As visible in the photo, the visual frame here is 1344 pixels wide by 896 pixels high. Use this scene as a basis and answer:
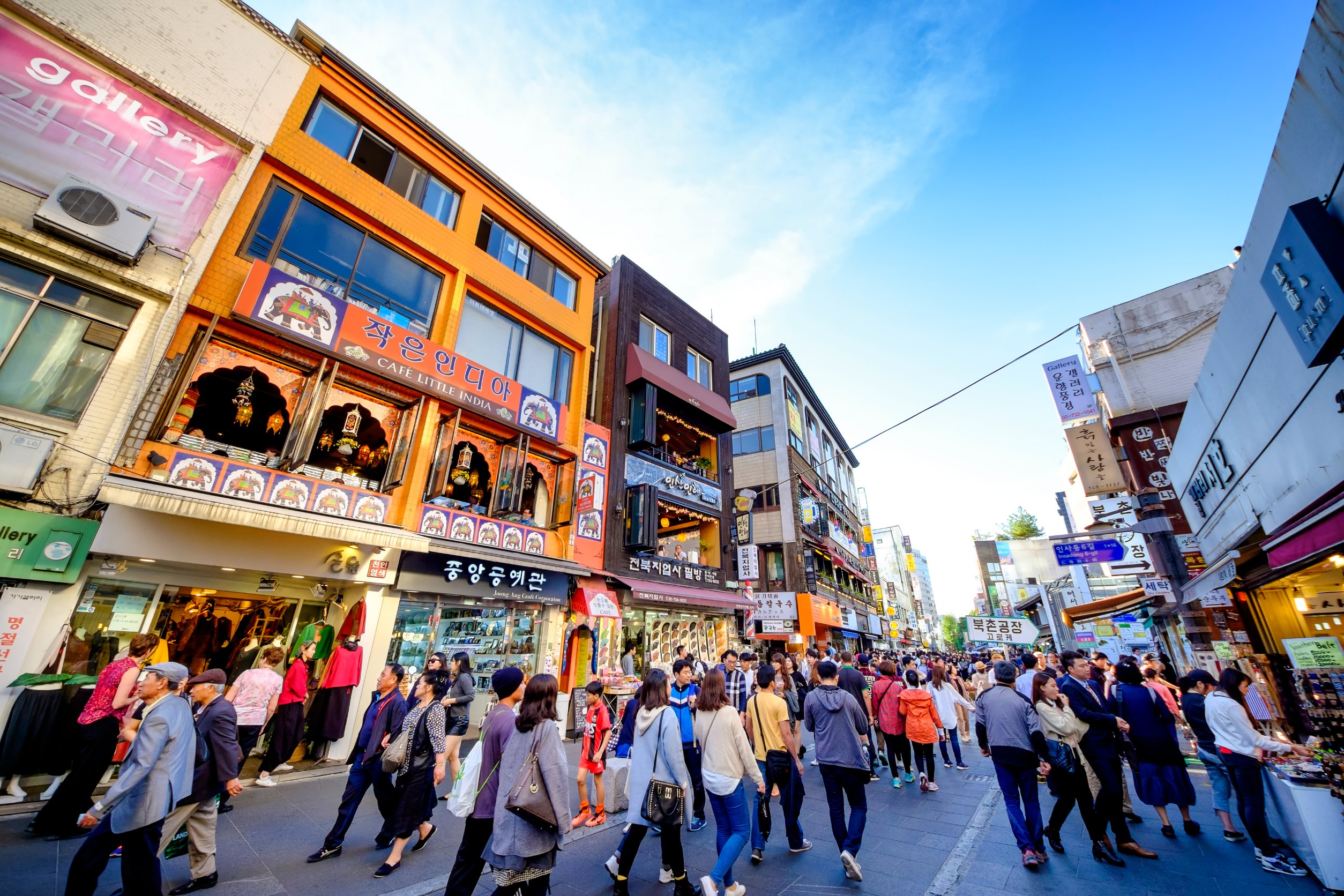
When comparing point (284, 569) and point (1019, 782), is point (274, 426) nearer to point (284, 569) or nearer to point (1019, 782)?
point (284, 569)

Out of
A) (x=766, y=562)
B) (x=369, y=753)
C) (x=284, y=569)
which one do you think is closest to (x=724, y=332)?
(x=766, y=562)

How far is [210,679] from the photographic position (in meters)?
4.54

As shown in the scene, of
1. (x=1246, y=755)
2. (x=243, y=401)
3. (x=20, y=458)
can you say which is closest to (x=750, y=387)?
(x=243, y=401)

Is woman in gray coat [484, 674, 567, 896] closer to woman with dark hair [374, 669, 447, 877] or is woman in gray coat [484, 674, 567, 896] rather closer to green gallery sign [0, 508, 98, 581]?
woman with dark hair [374, 669, 447, 877]

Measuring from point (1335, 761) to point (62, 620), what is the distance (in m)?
14.4

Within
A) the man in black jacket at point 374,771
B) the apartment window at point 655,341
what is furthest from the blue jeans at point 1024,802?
the apartment window at point 655,341

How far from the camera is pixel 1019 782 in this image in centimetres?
525

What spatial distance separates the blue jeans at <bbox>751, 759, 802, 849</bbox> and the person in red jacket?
341 centimetres

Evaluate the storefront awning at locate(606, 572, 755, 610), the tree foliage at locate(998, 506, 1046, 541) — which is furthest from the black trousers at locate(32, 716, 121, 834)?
the tree foliage at locate(998, 506, 1046, 541)

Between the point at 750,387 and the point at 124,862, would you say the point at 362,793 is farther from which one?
the point at 750,387

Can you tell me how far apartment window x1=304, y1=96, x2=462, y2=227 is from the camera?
11695 mm

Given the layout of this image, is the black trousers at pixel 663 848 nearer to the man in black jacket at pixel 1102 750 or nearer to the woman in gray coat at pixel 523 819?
the woman in gray coat at pixel 523 819

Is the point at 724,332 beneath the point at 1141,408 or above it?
above

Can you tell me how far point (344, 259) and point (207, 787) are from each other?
10632mm
